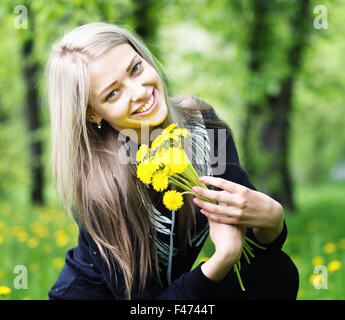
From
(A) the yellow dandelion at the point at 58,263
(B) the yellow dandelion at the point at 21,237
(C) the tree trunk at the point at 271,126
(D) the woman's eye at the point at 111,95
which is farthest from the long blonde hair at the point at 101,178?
(C) the tree trunk at the point at 271,126

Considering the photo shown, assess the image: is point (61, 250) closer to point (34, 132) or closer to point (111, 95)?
point (111, 95)

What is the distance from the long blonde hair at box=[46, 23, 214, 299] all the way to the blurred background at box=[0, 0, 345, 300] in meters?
0.32

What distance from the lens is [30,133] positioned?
705 centimetres

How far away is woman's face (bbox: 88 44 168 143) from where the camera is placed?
4.69ft

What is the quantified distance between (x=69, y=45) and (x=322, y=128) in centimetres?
1225

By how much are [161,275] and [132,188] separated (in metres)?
0.41

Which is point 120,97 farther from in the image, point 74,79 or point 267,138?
point 267,138

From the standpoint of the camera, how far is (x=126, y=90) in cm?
144

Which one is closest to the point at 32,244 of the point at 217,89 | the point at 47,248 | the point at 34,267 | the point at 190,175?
the point at 47,248

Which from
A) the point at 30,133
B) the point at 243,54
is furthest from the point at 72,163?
the point at 30,133

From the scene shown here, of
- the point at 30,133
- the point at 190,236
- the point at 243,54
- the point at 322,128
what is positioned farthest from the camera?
the point at 322,128

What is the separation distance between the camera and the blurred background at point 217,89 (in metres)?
2.90

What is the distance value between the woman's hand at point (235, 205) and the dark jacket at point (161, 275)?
23 cm

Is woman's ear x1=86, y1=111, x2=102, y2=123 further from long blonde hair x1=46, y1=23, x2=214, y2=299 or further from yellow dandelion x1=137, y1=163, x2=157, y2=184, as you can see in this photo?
yellow dandelion x1=137, y1=163, x2=157, y2=184
